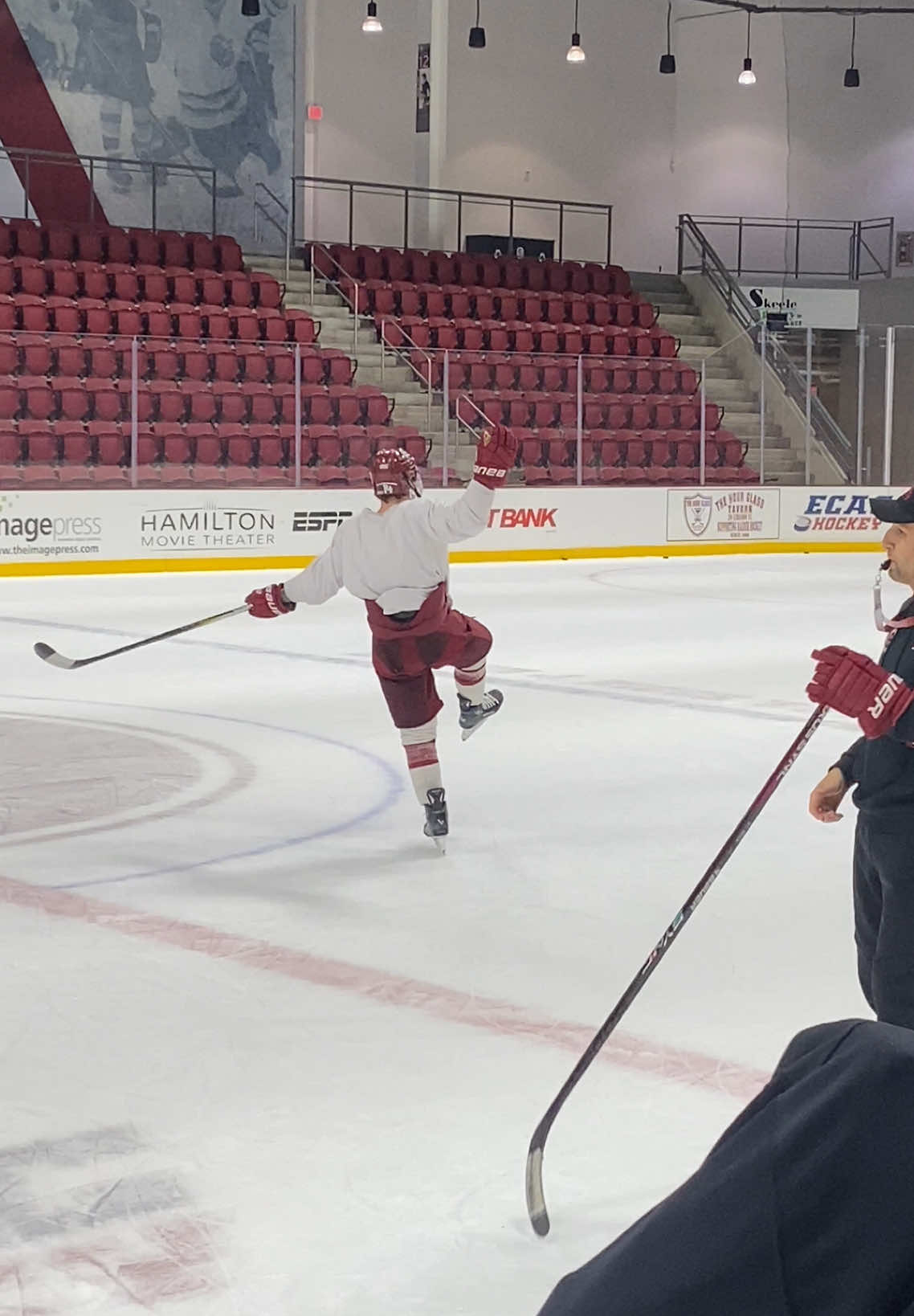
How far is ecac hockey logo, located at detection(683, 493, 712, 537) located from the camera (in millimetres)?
16766

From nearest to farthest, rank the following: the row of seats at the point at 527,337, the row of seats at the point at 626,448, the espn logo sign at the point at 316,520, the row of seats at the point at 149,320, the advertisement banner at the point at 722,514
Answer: the espn logo sign at the point at 316,520 → the row of seats at the point at 149,320 → the row of seats at the point at 626,448 → the advertisement banner at the point at 722,514 → the row of seats at the point at 527,337

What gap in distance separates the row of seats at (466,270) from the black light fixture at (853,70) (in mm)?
3569

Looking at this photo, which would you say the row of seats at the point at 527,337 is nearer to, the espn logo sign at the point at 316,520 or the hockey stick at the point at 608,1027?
the espn logo sign at the point at 316,520

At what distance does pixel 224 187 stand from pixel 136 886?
16.0 meters

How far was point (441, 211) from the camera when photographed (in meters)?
20.8

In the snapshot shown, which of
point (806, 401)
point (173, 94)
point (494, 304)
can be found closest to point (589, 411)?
point (806, 401)

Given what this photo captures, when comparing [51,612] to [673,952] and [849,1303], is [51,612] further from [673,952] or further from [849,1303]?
[849,1303]

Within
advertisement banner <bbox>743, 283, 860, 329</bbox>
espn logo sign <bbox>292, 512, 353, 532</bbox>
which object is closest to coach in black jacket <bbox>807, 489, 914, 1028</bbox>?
espn logo sign <bbox>292, 512, 353, 532</bbox>

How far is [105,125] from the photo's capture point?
61.5ft

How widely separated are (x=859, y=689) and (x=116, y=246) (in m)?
16.1

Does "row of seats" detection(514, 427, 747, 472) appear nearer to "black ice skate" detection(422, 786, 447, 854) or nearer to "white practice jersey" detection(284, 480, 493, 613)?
"white practice jersey" detection(284, 480, 493, 613)

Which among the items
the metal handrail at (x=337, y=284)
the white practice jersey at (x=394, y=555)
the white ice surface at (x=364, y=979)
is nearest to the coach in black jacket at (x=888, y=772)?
the white ice surface at (x=364, y=979)

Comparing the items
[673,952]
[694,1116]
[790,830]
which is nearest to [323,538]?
[790,830]

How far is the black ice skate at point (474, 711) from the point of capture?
227 inches
